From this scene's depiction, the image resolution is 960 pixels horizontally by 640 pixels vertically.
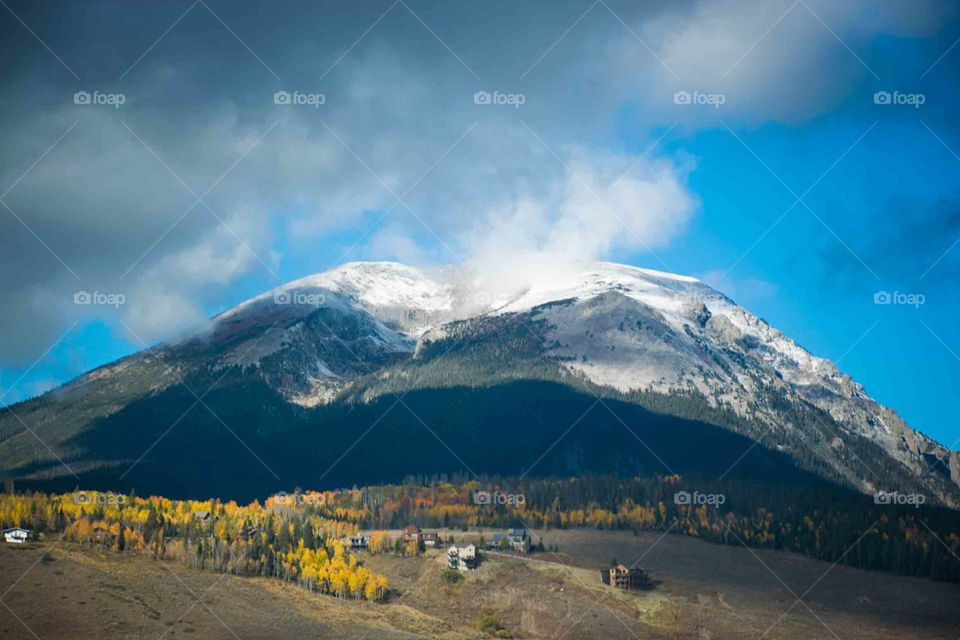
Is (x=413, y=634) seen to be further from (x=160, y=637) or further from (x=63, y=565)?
(x=63, y=565)

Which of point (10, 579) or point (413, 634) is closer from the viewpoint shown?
→ point (10, 579)

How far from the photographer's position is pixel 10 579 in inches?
7269

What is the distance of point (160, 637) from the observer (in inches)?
6816

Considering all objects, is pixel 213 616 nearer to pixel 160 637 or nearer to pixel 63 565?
pixel 160 637

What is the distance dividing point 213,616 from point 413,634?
37.4 metres

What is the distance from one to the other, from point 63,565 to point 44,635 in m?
30.3

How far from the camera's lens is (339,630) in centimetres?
19162

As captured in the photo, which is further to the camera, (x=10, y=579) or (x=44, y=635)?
(x=10, y=579)

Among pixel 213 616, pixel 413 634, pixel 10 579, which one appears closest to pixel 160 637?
pixel 213 616

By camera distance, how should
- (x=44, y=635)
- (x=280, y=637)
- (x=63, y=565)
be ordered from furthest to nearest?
1. (x=63, y=565)
2. (x=280, y=637)
3. (x=44, y=635)

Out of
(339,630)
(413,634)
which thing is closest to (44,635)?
(339,630)

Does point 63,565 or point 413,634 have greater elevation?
point 63,565

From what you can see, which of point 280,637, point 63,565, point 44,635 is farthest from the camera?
point 63,565

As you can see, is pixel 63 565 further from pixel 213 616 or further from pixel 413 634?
pixel 413 634
